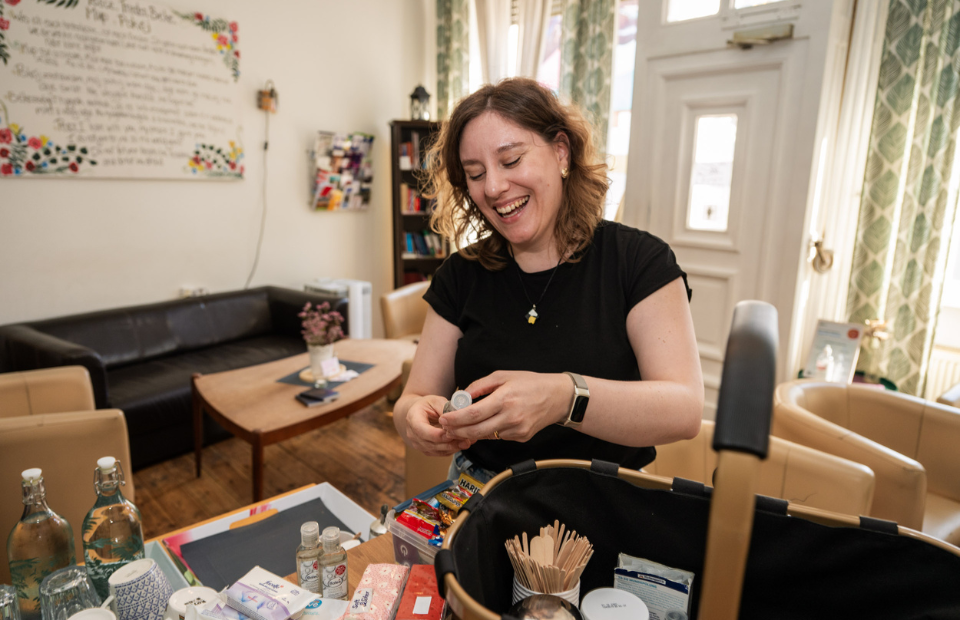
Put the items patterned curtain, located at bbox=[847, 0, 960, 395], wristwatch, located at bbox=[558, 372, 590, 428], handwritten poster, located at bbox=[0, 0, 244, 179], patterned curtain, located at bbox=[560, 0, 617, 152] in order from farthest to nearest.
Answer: patterned curtain, located at bbox=[560, 0, 617, 152] → handwritten poster, located at bbox=[0, 0, 244, 179] → patterned curtain, located at bbox=[847, 0, 960, 395] → wristwatch, located at bbox=[558, 372, 590, 428]

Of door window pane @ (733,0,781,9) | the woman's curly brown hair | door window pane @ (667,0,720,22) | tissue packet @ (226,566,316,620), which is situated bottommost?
tissue packet @ (226,566,316,620)

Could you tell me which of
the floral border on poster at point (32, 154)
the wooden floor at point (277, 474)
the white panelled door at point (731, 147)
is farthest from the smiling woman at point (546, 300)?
the floral border on poster at point (32, 154)

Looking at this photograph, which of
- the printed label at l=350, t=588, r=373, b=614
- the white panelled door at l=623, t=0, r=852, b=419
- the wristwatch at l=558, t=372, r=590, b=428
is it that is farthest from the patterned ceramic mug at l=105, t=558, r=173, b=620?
the white panelled door at l=623, t=0, r=852, b=419

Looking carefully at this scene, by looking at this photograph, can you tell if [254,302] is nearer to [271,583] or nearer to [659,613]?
[271,583]

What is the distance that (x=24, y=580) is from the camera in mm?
839

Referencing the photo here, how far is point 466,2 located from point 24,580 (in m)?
4.80

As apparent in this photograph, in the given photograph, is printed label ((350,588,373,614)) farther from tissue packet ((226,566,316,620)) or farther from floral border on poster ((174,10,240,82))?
floral border on poster ((174,10,240,82))

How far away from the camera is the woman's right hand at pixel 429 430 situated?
0.90m

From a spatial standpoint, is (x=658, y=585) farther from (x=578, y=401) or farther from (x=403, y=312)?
(x=403, y=312)

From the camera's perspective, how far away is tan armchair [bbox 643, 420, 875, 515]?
1204 mm

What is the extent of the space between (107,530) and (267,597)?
321mm

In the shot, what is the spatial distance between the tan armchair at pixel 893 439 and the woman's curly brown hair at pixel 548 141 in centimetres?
108

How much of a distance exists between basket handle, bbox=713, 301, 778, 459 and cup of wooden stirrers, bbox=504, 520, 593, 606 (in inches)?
14.9

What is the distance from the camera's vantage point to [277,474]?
110 inches
